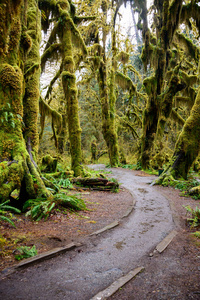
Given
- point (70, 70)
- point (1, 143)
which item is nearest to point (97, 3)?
point (70, 70)

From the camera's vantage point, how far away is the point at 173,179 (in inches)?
414

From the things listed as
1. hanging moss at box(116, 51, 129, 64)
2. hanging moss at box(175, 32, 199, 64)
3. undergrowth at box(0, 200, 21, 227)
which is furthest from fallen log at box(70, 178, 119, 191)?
hanging moss at box(116, 51, 129, 64)

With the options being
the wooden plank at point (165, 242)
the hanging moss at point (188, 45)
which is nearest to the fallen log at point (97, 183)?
the wooden plank at point (165, 242)

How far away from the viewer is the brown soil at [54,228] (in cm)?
336

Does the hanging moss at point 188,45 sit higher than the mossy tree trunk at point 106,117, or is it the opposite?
the hanging moss at point 188,45

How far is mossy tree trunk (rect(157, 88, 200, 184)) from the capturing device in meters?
10.6

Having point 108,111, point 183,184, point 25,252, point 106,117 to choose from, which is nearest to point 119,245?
point 25,252

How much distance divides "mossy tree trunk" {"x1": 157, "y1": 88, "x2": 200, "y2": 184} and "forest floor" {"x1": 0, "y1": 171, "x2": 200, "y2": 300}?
15.1 ft

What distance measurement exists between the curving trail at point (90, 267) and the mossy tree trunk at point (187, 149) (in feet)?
19.9

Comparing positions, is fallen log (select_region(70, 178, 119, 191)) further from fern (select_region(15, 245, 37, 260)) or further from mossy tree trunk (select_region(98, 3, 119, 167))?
mossy tree trunk (select_region(98, 3, 119, 167))

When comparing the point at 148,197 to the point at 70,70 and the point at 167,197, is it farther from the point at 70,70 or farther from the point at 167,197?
the point at 70,70

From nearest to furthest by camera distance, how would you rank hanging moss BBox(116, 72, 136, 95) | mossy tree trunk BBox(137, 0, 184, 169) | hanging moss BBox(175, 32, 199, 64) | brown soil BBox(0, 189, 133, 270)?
1. brown soil BBox(0, 189, 133, 270)
2. mossy tree trunk BBox(137, 0, 184, 169)
3. hanging moss BBox(175, 32, 199, 64)
4. hanging moss BBox(116, 72, 136, 95)

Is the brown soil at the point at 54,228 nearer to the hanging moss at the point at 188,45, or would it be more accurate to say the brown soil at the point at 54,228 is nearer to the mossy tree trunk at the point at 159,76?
the mossy tree trunk at the point at 159,76

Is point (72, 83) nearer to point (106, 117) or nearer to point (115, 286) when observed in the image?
point (106, 117)
